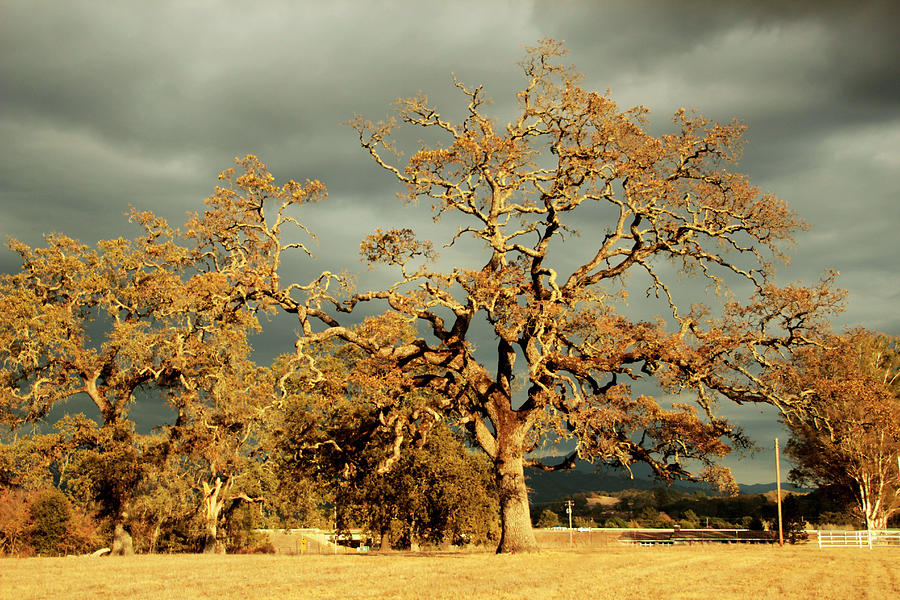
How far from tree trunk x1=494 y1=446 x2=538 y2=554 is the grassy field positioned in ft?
6.88

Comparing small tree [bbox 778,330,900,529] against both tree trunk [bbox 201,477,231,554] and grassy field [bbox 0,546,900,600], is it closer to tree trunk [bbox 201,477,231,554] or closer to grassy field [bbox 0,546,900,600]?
grassy field [bbox 0,546,900,600]

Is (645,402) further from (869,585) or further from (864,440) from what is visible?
(864,440)

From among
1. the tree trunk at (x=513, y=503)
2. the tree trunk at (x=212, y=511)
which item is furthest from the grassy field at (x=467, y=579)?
the tree trunk at (x=212, y=511)

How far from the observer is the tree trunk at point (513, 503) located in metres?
26.9

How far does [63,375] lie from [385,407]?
20154mm

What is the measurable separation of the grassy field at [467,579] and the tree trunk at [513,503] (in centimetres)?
210

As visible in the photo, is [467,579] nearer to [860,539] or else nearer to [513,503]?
[513,503]

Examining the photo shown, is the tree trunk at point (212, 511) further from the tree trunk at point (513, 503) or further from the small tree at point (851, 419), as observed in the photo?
the small tree at point (851, 419)

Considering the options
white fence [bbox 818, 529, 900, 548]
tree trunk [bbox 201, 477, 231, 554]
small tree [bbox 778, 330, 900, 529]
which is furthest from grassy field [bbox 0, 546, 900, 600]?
white fence [bbox 818, 529, 900, 548]

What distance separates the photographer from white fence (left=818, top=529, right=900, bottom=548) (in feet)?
146

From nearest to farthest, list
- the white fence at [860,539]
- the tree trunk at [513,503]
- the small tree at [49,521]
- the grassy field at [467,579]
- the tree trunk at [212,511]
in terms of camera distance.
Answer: the grassy field at [467,579], the tree trunk at [513,503], the white fence at [860,539], the tree trunk at [212,511], the small tree at [49,521]

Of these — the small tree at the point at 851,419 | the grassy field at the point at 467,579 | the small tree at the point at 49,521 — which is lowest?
the small tree at the point at 49,521

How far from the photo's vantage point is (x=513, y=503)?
89.6ft

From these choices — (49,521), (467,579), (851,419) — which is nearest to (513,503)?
(467,579)
